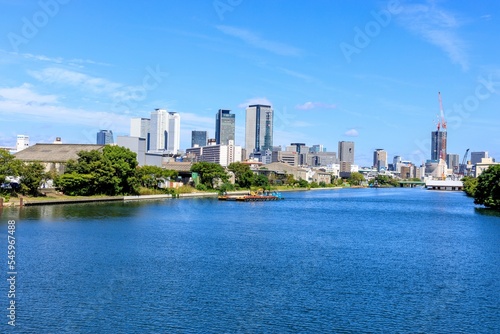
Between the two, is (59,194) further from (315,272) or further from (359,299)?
(359,299)

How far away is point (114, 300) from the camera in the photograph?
1033cm

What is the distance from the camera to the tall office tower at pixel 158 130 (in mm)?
140875

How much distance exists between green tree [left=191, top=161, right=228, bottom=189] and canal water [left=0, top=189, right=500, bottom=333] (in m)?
27.4

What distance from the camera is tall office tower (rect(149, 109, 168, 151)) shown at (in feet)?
462

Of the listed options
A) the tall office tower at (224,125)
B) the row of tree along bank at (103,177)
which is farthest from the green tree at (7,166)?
the tall office tower at (224,125)

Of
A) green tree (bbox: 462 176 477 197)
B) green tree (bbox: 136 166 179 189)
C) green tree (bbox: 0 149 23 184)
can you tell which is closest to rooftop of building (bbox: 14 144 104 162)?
green tree (bbox: 136 166 179 189)

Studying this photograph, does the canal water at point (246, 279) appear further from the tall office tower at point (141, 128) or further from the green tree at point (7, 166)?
the tall office tower at point (141, 128)

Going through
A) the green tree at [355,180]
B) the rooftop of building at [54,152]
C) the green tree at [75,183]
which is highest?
the rooftop of building at [54,152]

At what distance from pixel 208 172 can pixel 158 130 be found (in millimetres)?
96656

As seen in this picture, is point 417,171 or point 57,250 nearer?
point 57,250

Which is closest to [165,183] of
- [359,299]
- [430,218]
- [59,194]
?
[59,194]

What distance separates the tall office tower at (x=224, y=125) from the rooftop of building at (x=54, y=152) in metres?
120

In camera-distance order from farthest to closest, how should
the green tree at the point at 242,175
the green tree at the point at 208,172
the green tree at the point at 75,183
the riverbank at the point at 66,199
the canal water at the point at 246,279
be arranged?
the green tree at the point at 242,175 < the green tree at the point at 208,172 < the green tree at the point at 75,183 < the riverbank at the point at 66,199 < the canal water at the point at 246,279

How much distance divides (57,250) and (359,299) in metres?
8.64
